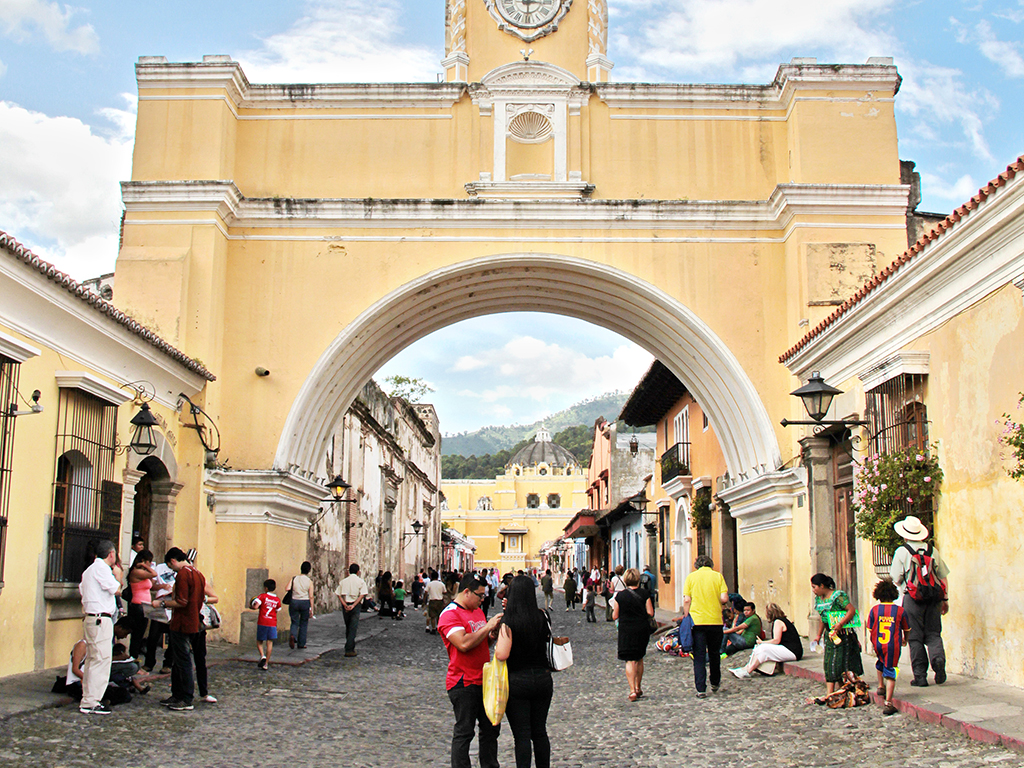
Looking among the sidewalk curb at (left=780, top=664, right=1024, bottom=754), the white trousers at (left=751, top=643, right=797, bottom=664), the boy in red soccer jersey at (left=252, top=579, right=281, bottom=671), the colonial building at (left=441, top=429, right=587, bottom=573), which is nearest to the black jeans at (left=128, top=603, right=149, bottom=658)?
the boy in red soccer jersey at (left=252, top=579, right=281, bottom=671)

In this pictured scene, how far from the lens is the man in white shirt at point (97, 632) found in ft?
24.8

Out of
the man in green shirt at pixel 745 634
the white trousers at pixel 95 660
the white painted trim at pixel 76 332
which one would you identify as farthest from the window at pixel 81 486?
the man in green shirt at pixel 745 634

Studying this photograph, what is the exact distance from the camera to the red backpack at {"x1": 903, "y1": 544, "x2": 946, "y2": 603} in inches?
307

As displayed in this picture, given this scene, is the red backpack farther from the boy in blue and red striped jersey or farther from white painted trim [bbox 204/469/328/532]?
white painted trim [bbox 204/469/328/532]

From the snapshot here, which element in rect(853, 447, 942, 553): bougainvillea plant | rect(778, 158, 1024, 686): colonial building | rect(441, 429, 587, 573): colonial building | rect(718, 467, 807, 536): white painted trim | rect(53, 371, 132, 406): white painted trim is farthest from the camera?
rect(441, 429, 587, 573): colonial building

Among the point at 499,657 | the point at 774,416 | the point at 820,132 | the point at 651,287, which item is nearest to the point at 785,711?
the point at 499,657

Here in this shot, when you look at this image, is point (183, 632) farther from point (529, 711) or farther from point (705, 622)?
point (705, 622)

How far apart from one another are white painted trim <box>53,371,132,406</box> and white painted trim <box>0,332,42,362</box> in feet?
2.38

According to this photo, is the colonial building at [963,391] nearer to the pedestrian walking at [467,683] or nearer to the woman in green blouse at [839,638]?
the woman in green blouse at [839,638]

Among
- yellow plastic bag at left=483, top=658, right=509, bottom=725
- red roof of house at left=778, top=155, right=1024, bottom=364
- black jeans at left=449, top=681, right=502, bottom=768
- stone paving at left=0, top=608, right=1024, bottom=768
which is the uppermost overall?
red roof of house at left=778, top=155, right=1024, bottom=364

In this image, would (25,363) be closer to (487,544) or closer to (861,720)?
(861,720)

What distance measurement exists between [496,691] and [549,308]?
11.9 m

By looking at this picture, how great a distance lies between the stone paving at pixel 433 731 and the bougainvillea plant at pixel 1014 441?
1.85 m

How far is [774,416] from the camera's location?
1417 centimetres
